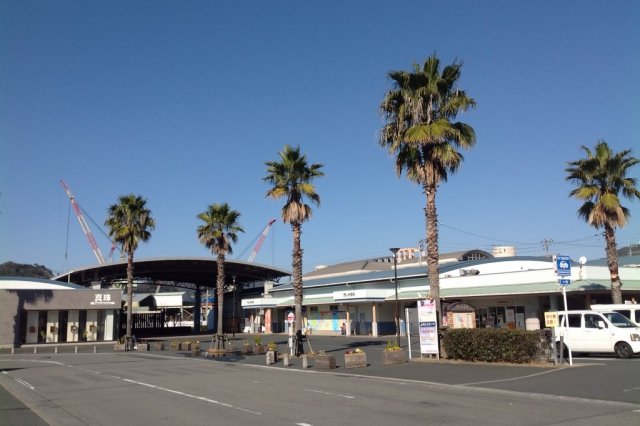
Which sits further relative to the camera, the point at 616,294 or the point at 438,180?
the point at 616,294

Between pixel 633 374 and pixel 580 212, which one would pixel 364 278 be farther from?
pixel 633 374

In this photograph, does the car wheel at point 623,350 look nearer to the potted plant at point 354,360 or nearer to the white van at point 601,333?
the white van at point 601,333

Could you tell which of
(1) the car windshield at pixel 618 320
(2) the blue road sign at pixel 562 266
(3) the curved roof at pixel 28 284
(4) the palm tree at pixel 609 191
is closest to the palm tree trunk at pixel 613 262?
(4) the palm tree at pixel 609 191

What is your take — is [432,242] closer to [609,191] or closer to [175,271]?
[609,191]

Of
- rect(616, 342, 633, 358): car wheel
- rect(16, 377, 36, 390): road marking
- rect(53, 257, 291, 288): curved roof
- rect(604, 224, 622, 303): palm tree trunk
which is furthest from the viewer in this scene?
rect(53, 257, 291, 288): curved roof

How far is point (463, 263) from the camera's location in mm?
49938

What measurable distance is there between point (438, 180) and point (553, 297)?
720 inches

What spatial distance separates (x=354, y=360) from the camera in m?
23.3

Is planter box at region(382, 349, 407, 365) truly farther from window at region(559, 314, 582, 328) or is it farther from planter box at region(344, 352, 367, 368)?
window at region(559, 314, 582, 328)

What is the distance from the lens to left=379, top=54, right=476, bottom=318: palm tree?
2420cm

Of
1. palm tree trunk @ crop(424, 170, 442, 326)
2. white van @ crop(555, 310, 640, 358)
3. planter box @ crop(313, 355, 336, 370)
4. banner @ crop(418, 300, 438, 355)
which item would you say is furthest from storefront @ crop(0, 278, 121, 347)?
white van @ crop(555, 310, 640, 358)

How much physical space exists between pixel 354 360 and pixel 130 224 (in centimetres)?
2898

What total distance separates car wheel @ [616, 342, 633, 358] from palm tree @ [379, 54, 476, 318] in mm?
7253

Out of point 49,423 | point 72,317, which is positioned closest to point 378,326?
point 72,317
